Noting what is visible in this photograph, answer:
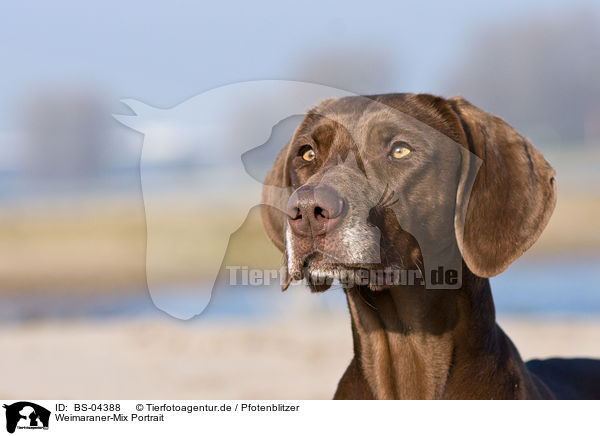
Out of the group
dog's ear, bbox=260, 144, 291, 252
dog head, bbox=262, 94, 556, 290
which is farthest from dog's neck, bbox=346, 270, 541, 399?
dog's ear, bbox=260, 144, 291, 252

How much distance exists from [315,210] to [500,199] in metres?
1.01

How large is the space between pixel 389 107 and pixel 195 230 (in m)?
1.59

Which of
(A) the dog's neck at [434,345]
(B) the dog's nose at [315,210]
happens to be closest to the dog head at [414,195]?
(B) the dog's nose at [315,210]

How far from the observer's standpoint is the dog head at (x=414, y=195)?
3.75m

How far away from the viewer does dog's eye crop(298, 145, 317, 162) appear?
437cm

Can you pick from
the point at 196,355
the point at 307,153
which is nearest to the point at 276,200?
the point at 307,153

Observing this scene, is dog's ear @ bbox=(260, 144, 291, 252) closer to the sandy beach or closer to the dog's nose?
the dog's nose

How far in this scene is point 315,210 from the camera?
3.66m

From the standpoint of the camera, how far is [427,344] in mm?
4020

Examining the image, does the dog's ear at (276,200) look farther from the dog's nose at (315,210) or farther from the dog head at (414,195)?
the dog's nose at (315,210)

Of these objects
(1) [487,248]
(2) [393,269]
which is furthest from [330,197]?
(1) [487,248]

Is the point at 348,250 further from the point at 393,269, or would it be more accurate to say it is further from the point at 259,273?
the point at 259,273

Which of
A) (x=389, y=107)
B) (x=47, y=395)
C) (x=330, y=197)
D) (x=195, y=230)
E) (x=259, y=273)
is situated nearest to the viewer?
(x=330, y=197)

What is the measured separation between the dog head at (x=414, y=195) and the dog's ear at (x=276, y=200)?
0.30 m
